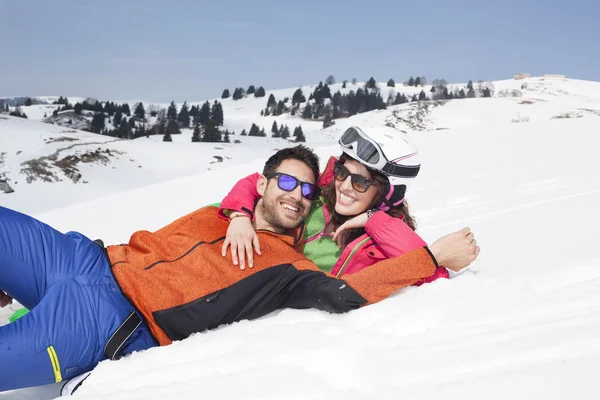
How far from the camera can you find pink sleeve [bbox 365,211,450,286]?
2.61 m

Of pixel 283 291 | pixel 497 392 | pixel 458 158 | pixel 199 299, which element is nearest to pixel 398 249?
pixel 283 291

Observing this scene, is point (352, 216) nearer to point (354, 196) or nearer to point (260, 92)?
point (354, 196)

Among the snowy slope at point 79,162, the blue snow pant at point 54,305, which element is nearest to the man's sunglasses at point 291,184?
the blue snow pant at point 54,305

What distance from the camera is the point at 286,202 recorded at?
3002mm

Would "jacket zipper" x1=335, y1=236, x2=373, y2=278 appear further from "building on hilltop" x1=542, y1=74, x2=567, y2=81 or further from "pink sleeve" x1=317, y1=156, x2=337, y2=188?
"building on hilltop" x1=542, y1=74, x2=567, y2=81

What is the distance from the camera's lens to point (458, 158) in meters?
8.44

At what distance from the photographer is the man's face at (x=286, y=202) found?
2.98 meters

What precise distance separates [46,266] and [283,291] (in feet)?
4.18

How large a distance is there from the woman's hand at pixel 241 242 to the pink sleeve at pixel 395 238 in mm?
712

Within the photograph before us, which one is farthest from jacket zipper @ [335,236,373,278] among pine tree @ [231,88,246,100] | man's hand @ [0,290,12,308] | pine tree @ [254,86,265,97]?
pine tree @ [231,88,246,100]

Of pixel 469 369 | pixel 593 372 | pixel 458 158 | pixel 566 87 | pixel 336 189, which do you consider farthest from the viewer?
pixel 566 87

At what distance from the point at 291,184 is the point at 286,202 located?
4.8 inches

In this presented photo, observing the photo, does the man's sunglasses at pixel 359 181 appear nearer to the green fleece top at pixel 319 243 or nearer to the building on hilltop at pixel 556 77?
the green fleece top at pixel 319 243

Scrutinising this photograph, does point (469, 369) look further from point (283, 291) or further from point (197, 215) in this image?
point (197, 215)
